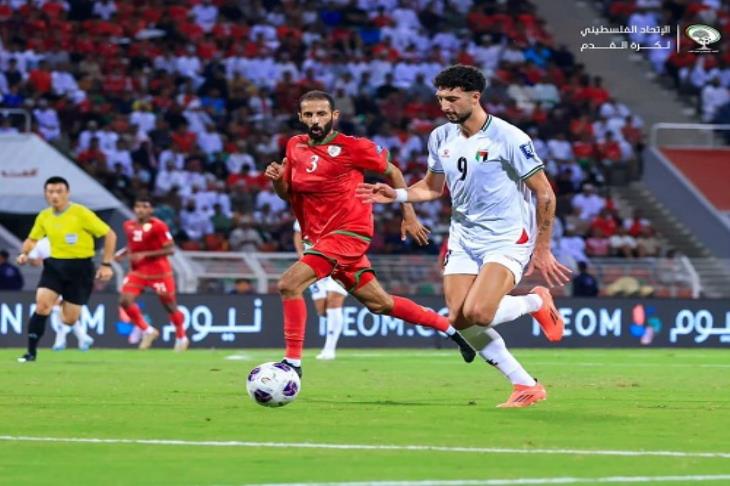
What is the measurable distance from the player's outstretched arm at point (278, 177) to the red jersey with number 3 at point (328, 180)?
0.09 meters

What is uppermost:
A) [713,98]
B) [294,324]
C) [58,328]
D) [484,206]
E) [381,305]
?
[713,98]

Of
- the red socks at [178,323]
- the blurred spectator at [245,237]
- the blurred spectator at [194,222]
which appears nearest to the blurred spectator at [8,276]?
the red socks at [178,323]

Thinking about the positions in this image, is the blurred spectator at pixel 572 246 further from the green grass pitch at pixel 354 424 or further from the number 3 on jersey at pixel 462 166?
the number 3 on jersey at pixel 462 166

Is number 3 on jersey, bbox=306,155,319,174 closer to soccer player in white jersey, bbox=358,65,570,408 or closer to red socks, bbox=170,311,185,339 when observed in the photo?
soccer player in white jersey, bbox=358,65,570,408

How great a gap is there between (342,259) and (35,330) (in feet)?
26.9

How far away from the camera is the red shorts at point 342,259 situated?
14164 millimetres

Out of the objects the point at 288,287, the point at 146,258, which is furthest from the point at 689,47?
the point at 288,287

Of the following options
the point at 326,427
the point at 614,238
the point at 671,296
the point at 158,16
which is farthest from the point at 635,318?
the point at 326,427

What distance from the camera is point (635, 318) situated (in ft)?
105

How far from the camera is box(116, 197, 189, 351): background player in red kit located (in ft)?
83.9

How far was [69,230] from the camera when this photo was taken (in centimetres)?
2159

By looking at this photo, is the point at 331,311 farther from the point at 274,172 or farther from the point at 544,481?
the point at 544,481

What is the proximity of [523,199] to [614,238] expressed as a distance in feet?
73.7

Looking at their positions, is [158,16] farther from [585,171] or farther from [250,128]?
[585,171]
